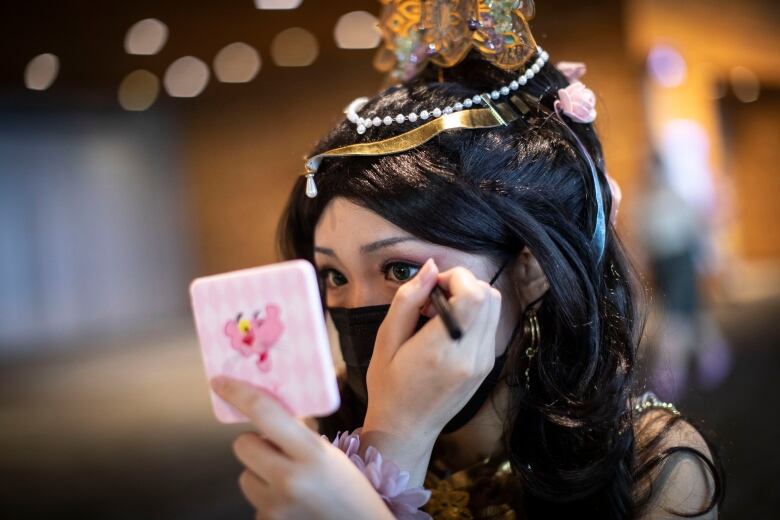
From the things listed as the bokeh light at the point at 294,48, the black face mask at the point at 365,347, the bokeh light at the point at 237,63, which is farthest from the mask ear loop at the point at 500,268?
the bokeh light at the point at 237,63

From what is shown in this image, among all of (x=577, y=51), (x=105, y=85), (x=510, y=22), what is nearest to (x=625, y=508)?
(x=510, y=22)

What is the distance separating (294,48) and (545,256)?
5.15 metres

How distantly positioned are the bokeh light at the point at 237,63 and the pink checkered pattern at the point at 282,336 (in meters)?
4.89

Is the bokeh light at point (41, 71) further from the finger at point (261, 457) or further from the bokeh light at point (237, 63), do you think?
the finger at point (261, 457)

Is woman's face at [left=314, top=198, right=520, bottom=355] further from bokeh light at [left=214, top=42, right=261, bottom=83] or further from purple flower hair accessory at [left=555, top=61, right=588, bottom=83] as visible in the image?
bokeh light at [left=214, top=42, right=261, bottom=83]

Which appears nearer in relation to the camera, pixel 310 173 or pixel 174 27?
pixel 310 173

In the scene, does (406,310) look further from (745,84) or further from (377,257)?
(745,84)

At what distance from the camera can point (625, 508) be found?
3.53 ft

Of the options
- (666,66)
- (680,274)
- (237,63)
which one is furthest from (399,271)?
(666,66)

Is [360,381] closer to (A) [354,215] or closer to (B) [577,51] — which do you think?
(A) [354,215]

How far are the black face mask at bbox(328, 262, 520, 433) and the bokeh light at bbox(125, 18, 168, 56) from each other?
3.99 meters

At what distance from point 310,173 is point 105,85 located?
592 centimetres

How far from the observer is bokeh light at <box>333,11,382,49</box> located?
474 cm

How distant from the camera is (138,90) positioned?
645 cm
